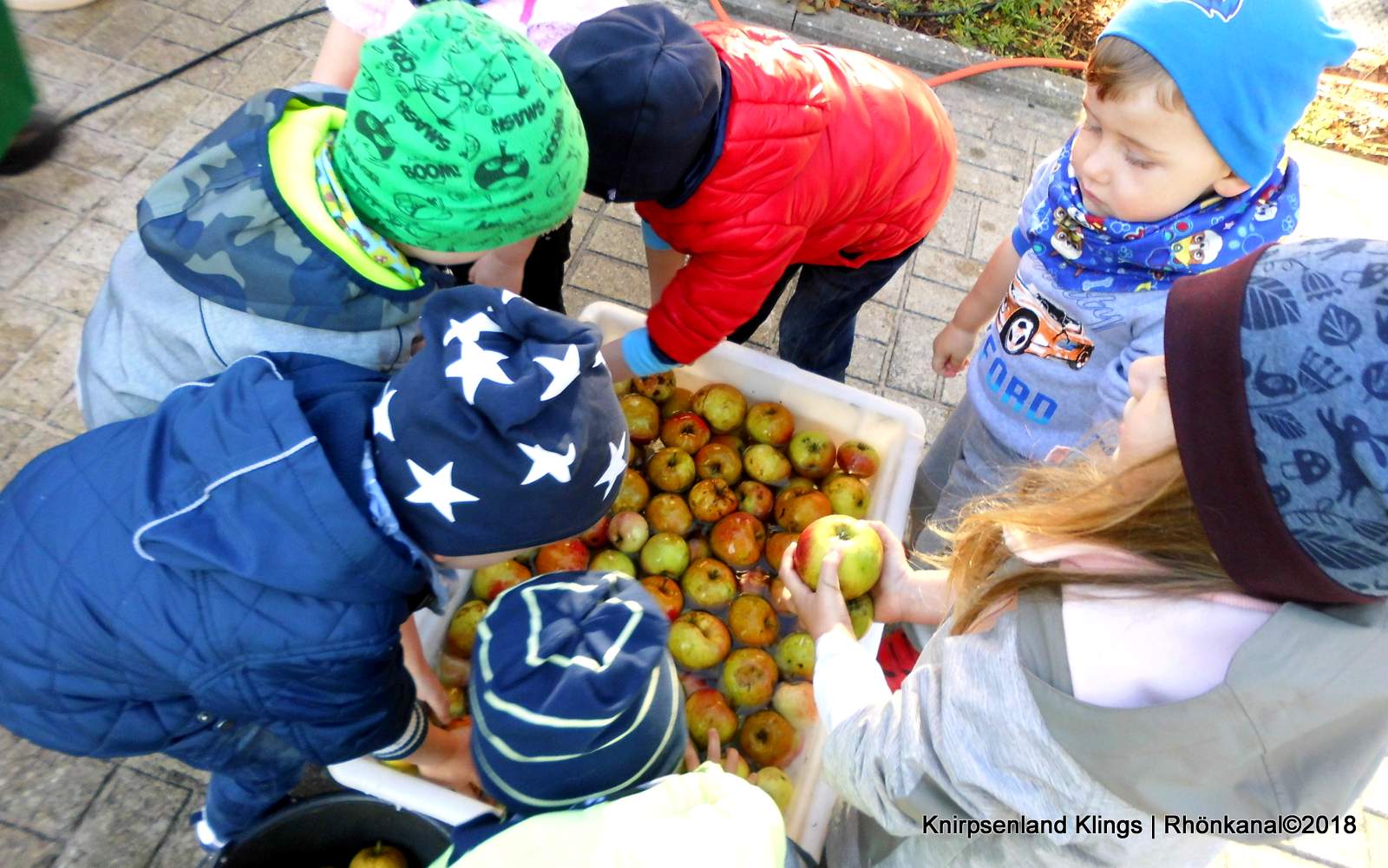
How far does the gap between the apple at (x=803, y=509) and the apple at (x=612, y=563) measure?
462mm

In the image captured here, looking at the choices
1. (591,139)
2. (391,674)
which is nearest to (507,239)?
(591,139)

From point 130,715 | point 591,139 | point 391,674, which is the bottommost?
point 130,715

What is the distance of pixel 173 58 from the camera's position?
3.82 m

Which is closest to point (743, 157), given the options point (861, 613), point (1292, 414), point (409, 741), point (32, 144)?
point (861, 613)

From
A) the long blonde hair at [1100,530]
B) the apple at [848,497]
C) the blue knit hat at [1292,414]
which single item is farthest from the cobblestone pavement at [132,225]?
the blue knit hat at [1292,414]

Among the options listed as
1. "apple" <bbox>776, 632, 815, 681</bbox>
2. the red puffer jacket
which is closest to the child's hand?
the red puffer jacket

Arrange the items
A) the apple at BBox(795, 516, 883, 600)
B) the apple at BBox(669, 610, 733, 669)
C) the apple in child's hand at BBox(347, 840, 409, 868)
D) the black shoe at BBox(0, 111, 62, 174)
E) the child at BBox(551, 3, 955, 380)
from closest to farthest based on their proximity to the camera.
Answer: the child at BBox(551, 3, 955, 380), the apple in child's hand at BBox(347, 840, 409, 868), the apple at BBox(795, 516, 883, 600), the apple at BBox(669, 610, 733, 669), the black shoe at BBox(0, 111, 62, 174)

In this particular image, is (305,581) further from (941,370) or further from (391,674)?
(941,370)

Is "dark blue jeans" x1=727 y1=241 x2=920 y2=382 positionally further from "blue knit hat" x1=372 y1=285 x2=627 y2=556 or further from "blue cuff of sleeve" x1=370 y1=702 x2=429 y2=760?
"blue cuff of sleeve" x1=370 y1=702 x2=429 y2=760

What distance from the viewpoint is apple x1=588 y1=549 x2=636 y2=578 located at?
2375mm

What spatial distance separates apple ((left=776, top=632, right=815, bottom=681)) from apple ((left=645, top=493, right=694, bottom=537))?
43 centimetres

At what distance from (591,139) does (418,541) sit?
837mm

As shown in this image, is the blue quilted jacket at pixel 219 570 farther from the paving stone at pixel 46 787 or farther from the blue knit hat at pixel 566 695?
the paving stone at pixel 46 787

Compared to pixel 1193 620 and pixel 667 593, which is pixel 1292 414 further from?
pixel 667 593
